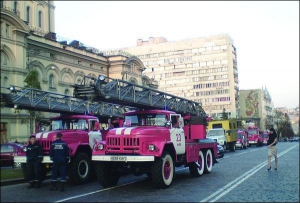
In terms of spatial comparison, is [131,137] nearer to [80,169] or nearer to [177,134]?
[177,134]

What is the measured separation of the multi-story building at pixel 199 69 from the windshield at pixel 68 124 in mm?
94252

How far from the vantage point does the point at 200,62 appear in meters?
109

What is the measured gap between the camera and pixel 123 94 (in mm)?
14570

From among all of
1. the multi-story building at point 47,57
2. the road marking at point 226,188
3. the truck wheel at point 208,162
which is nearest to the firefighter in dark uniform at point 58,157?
the road marking at point 226,188

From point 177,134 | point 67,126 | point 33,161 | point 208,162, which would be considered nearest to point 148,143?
point 177,134

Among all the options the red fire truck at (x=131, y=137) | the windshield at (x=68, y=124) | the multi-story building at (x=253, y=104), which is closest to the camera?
the red fire truck at (x=131, y=137)

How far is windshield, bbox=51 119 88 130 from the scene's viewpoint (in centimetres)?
1448

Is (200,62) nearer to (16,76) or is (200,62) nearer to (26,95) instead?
(16,76)

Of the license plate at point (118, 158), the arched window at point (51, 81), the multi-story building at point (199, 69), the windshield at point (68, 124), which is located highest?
the multi-story building at point (199, 69)

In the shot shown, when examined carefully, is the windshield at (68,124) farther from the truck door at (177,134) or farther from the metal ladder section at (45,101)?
the truck door at (177,134)

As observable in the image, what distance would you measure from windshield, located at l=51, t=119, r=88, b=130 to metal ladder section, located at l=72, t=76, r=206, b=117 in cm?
163

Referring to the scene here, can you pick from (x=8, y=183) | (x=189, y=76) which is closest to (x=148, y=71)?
(x=189, y=76)

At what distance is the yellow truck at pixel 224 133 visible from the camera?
33.7m

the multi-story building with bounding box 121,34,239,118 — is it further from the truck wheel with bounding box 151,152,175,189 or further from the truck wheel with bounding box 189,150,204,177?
the truck wheel with bounding box 151,152,175,189
